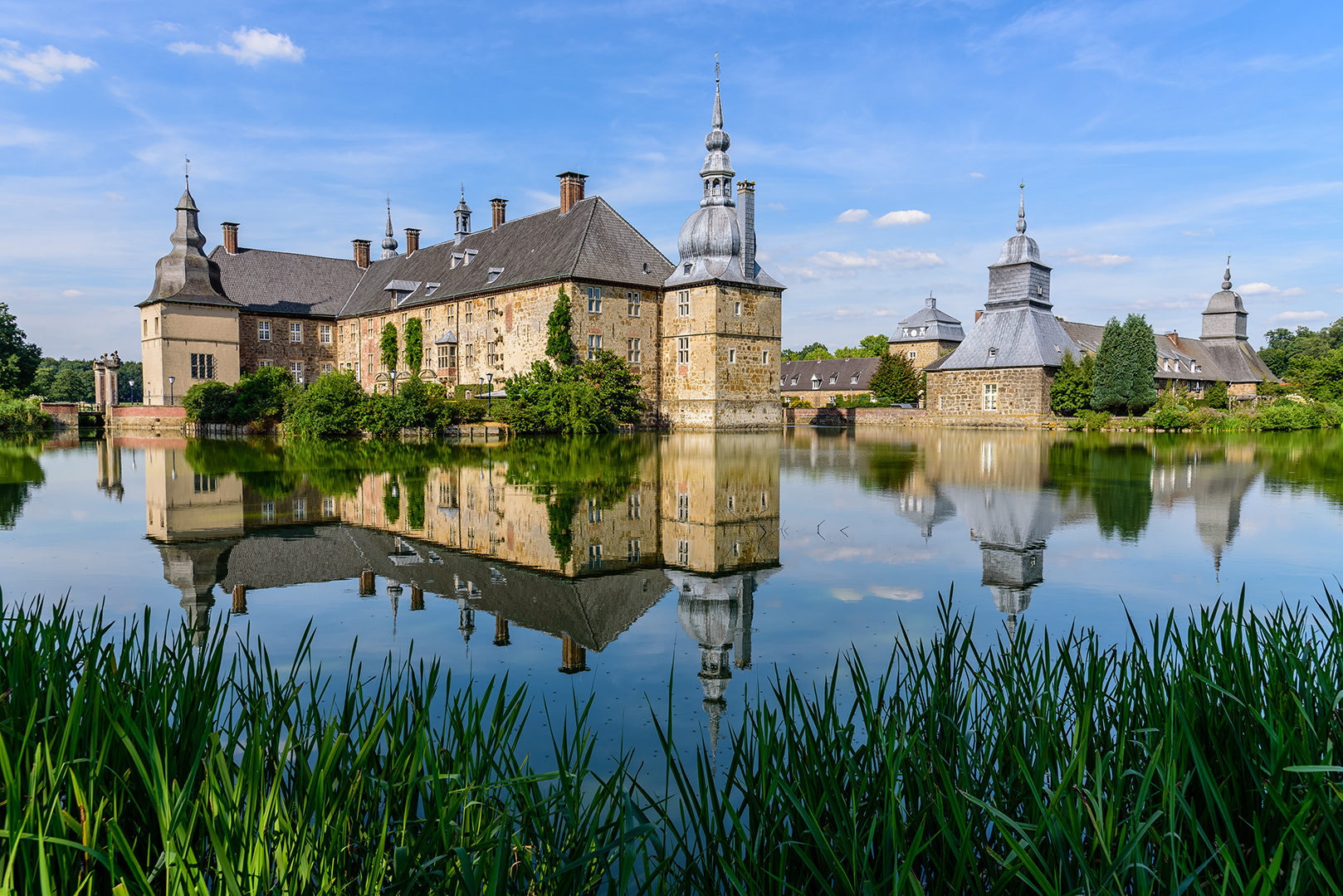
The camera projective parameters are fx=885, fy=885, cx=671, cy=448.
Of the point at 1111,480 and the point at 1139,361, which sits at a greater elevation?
the point at 1139,361

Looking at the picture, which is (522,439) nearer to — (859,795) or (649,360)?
(649,360)

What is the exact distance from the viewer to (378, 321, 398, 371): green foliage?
167ft

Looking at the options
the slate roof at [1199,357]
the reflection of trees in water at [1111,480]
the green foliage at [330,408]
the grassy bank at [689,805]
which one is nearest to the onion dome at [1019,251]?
the slate roof at [1199,357]

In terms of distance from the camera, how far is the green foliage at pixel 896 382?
63.3m

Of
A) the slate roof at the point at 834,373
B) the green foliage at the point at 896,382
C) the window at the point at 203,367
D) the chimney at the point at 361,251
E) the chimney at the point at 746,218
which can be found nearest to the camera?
the chimney at the point at 746,218

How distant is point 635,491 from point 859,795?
12301mm

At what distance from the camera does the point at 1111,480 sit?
1731cm

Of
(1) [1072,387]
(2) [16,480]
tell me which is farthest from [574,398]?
(1) [1072,387]

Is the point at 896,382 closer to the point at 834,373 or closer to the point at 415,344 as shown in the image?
the point at 834,373

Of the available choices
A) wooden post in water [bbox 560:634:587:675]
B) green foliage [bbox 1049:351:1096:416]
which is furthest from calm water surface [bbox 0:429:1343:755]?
green foliage [bbox 1049:351:1096:416]

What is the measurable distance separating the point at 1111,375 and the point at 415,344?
36125mm

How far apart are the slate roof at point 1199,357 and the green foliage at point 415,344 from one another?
36.2m

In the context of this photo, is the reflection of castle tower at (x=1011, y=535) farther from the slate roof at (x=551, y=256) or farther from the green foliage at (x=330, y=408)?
the slate roof at (x=551, y=256)

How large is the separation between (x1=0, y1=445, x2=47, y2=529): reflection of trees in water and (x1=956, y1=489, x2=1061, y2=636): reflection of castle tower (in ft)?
38.0
